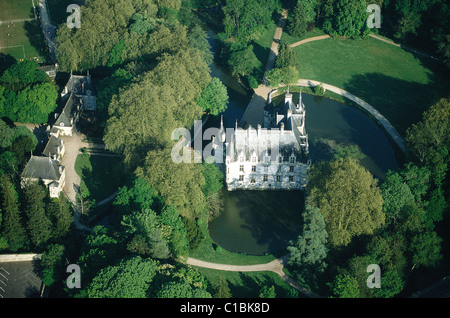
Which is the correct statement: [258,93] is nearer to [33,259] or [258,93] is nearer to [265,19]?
[265,19]

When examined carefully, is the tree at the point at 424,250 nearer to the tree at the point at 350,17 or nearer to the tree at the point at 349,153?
the tree at the point at 349,153

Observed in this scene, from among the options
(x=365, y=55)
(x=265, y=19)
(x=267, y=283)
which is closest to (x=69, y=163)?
(x=267, y=283)

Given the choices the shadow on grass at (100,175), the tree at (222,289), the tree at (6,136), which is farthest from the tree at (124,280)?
the tree at (6,136)

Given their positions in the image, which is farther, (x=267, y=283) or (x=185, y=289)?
(x=267, y=283)

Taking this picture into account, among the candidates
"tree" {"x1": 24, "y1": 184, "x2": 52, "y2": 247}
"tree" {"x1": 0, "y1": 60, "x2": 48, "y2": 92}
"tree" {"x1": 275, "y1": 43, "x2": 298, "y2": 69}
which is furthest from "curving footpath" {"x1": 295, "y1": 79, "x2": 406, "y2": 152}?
"tree" {"x1": 24, "y1": 184, "x2": 52, "y2": 247}

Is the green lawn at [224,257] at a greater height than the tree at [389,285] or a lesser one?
greater

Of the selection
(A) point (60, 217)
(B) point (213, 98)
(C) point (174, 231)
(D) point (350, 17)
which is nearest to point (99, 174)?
(A) point (60, 217)

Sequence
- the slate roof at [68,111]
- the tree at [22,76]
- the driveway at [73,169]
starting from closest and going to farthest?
the driveway at [73,169], the slate roof at [68,111], the tree at [22,76]
